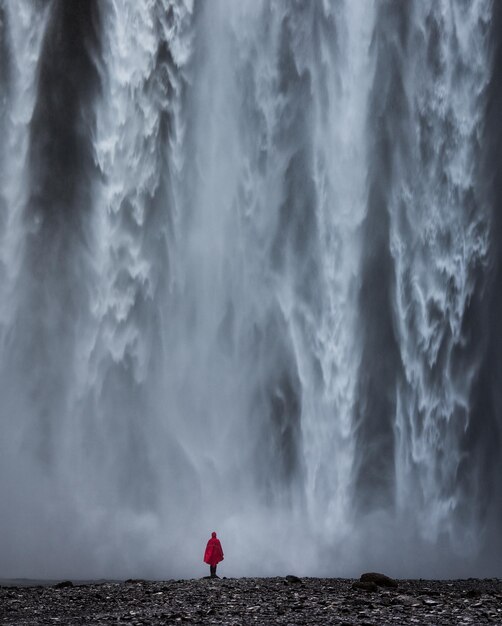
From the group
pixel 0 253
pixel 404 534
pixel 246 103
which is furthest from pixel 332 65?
pixel 404 534

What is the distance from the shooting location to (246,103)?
39031 millimetres

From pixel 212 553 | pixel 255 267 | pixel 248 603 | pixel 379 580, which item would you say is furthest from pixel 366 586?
pixel 255 267

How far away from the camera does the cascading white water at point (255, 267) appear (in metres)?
34.7

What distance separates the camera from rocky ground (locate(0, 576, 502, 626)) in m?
15.5

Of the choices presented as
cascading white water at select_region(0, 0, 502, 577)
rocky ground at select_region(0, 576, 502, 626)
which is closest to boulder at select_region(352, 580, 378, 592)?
rocky ground at select_region(0, 576, 502, 626)

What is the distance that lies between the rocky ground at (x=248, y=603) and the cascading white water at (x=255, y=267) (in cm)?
1202

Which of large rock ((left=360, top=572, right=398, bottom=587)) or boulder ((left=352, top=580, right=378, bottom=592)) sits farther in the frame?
large rock ((left=360, top=572, right=398, bottom=587))

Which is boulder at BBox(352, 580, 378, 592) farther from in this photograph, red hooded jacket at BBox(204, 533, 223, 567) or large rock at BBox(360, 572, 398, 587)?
red hooded jacket at BBox(204, 533, 223, 567)

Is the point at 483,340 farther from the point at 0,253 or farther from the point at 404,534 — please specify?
the point at 0,253

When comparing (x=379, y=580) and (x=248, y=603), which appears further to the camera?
(x=379, y=580)

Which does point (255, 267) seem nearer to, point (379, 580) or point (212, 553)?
point (212, 553)

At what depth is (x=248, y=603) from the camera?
17438mm

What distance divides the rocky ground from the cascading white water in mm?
12018

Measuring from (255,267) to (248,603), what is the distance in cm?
2159
